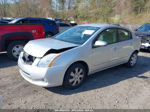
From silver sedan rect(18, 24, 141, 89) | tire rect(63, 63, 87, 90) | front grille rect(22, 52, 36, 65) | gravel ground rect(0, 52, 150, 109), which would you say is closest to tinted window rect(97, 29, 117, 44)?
silver sedan rect(18, 24, 141, 89)

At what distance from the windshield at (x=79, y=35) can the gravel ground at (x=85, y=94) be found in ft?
3.95

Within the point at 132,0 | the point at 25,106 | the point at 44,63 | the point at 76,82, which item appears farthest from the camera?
the point at 132,0

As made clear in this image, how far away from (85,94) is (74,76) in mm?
496

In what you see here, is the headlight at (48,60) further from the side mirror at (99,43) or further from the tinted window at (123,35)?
the tinted window at (123,35)

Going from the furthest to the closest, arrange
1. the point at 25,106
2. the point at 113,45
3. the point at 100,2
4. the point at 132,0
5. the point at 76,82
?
the point at 132,0 → the point at 100,2 → the point at 113,45 → the point at 76,82 → the point at 25,106

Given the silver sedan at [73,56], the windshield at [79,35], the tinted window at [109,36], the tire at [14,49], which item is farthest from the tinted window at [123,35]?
the tire at [14,49]

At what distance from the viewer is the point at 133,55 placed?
16.8 feet

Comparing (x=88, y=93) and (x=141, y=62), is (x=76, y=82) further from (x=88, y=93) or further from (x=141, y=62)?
(x=141, y=62)

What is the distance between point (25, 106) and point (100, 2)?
3197 cm

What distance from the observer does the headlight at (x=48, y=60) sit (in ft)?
9.59

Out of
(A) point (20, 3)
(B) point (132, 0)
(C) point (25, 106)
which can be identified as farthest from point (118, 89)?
(B) point (132, 0)

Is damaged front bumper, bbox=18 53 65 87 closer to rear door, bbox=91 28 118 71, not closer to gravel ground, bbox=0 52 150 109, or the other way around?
gravel ground, bbox=0 52 150 109

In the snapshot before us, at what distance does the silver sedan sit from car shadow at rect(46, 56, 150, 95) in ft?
0.67

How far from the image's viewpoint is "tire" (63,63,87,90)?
126 inches
